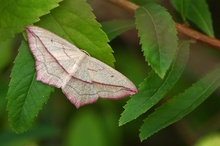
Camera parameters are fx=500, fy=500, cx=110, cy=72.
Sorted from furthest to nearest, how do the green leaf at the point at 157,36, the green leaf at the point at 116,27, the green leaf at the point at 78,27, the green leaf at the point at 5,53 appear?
the green leaf at the point at 5,53 < the green leaf at the point at 116,27 < the green leaf at the point at 78,27 < the green leaf at the point at 157,36

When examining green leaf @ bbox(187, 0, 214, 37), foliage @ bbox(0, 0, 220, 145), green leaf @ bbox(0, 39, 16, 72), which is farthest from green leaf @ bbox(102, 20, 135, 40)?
green leaf @ bbox(0, 39, 16, 72)

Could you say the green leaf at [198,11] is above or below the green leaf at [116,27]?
above

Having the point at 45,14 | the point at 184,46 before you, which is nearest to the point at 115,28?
the point at 184,46

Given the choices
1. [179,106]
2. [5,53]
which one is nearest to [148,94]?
[179,106]

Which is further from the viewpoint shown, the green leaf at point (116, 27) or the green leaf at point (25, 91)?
the green leaf at point (116, 27)

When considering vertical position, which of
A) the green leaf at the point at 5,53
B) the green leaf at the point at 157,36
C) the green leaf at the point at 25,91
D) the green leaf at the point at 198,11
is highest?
the green leaf at the point at 157,36

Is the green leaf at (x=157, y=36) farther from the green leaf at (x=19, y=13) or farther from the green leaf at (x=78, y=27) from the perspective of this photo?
the green leaf at (x=19, y=13)

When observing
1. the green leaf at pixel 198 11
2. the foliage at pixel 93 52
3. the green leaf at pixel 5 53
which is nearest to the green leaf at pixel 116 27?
the foliage at pixel 93 52

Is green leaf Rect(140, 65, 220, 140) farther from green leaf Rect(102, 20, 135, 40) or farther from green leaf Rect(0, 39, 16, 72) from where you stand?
green leaf Rect(0, 39, 16, 72)
